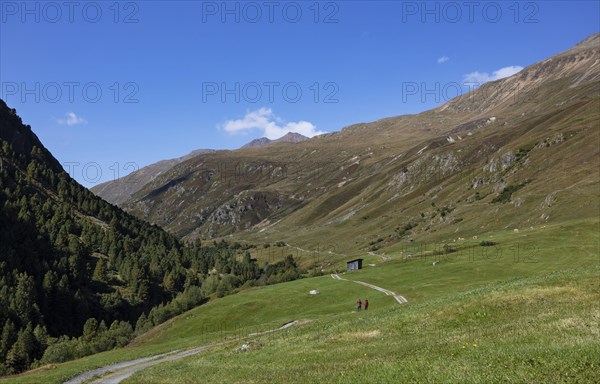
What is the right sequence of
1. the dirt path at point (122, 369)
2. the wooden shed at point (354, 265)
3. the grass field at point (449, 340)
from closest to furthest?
the grass field at point (449, 340) → the dirt path at point (122, 369) → the wooden shed at point (354, 265)

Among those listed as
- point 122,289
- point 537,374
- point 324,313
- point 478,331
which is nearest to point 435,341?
point 478,331

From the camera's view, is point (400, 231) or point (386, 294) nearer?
point (386, 294)

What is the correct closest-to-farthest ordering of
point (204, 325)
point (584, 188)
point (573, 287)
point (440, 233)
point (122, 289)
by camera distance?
point (573, 287), point (204, 325), point (584, 188), point (440, 233), point (122, 289)

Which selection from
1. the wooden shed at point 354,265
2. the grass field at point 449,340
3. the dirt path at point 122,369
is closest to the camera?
the grass field at point 449,340

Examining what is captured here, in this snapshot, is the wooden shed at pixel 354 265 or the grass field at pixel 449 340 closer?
the grass field at pixel 449 340

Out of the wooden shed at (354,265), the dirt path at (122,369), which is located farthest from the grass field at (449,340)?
the wooden shed at (354,265)

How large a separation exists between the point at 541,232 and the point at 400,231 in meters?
100

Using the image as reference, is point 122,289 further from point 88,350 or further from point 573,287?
point 573,287

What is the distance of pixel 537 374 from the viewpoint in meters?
16.6

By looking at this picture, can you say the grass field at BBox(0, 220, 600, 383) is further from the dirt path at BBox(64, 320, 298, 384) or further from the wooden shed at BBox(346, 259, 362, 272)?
the wooden shed at BBox(346, 259, 362, 272)

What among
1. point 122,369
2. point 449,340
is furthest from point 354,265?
point 449,340

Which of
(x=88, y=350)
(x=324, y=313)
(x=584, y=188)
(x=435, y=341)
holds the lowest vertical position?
(x=88, y=350)

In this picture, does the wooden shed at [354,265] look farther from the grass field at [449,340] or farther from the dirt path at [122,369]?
the dirt path at [122,369]

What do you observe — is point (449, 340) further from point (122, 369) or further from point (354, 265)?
point (354, 265)
